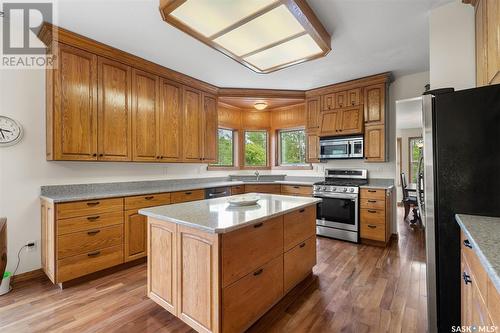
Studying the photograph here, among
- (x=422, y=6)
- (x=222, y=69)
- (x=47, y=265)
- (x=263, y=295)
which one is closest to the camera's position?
(x=263, y=295)

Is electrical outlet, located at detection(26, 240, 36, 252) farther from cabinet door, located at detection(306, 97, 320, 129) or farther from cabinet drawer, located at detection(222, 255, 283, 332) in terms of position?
cabinet door, located at detection(306, 97, 320, 129)

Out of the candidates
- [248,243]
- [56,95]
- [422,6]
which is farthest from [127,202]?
[422,6]

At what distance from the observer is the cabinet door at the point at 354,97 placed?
4.04m

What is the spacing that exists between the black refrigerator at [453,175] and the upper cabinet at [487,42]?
11.8 inches

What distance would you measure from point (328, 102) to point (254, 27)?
110 inches

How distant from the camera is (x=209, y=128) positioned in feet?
14.2

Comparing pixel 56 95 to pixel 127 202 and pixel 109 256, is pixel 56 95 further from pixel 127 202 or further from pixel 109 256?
pixel 109 256

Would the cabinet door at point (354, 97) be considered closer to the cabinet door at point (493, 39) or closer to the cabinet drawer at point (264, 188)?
the cabinet drawer at point (264, 188)

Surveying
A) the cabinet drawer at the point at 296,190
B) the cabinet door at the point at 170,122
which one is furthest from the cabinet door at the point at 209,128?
the cabinet drawer at the point at 296,190

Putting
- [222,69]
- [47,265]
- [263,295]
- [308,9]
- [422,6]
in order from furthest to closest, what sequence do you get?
1. [222,69]
2. [47,265]
3. [422,6]
4. [308,9]
5. [263,295]

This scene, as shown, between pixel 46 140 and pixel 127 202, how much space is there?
114 centimetres

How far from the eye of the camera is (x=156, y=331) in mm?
1747

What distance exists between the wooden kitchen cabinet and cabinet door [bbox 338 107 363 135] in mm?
3791

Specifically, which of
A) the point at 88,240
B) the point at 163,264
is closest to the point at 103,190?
the point at 88,240
